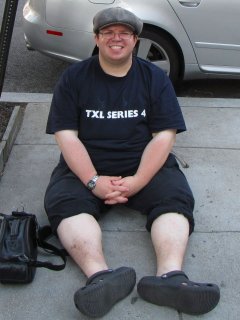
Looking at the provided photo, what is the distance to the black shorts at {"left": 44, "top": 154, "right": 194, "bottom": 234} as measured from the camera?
2952 mm

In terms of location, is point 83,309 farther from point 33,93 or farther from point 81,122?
point 33,93

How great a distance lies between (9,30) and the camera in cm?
374

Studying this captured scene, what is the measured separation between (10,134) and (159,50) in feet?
5.74

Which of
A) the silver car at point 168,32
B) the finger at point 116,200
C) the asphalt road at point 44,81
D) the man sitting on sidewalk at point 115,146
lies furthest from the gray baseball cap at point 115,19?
the asphalt road at point 44,81

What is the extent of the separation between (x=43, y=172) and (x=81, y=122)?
776mm

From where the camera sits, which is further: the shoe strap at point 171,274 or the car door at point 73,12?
the car door at point 73,12

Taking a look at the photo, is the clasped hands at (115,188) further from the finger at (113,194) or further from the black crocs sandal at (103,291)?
the black crocs sandal at (103,291)

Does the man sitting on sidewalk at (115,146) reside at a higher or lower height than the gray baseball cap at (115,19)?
lower

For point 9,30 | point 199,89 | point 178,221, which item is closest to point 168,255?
point 178,221

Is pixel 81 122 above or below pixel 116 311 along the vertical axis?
above

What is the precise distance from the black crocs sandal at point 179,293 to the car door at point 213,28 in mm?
2921

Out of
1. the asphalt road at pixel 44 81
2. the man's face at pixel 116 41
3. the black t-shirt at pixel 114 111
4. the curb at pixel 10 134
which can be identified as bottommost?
the asphalt road at pixel 44 81

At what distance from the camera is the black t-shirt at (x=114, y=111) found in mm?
3104

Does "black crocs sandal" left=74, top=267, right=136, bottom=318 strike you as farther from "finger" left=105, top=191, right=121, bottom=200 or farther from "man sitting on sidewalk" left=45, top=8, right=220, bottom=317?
"finger" left=105, top=191, right=121, bottom=200
